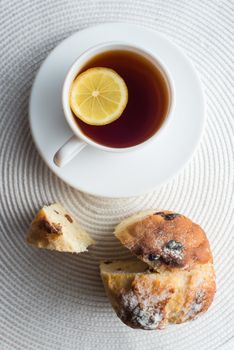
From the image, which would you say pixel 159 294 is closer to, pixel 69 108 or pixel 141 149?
pixel 141 149

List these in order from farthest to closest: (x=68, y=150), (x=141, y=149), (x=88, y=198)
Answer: (x=88, y=198) → (x=141, y=149) → (x=68, y=150)

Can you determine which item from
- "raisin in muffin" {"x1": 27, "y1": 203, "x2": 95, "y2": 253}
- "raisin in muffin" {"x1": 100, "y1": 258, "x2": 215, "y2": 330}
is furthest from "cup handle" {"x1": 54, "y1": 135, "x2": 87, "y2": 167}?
"raisin in muffin" {"x1": 100, "y1": 258, "x2": 215, "y2": 330}

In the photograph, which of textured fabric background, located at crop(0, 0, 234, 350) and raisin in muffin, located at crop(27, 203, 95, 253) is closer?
raisin in muffin, located at crop(27, 203, 95, 253)

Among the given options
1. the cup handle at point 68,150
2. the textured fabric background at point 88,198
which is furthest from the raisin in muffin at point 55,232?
the cup handle at point 68,150

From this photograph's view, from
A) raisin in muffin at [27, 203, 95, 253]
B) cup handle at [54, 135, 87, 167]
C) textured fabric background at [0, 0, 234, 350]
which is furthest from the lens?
textured fabric background at [0, 0, 234, 350]

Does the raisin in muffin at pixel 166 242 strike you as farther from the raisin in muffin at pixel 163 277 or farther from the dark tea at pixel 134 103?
the dark tea at pixel 134 103

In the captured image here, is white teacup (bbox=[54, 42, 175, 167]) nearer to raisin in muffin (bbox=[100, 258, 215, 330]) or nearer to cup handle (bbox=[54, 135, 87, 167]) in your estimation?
cup handle (bbox=[54, 135, 87, 167])

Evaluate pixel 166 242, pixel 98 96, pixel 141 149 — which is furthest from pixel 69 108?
pixel 166 242
